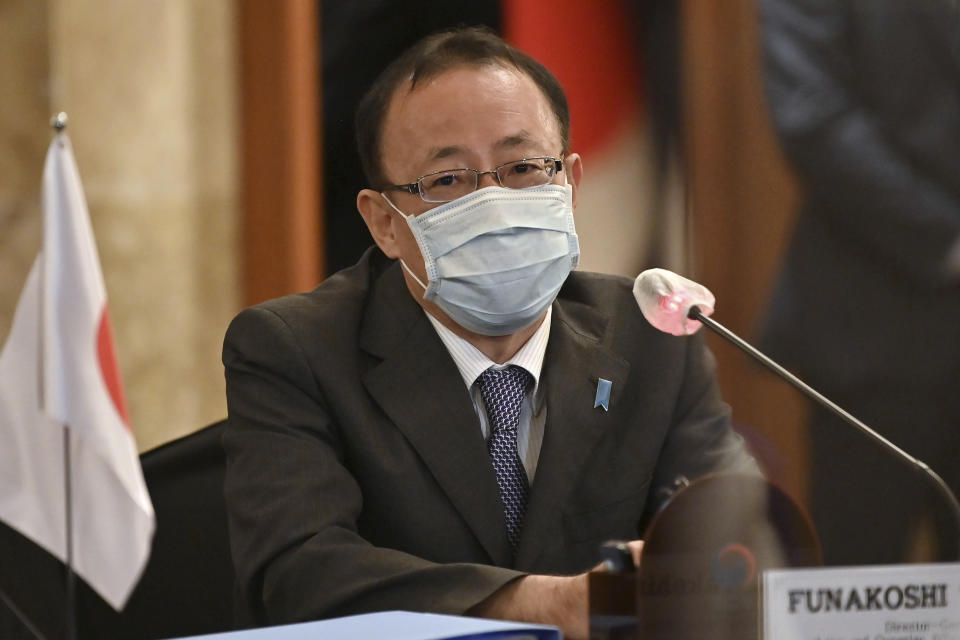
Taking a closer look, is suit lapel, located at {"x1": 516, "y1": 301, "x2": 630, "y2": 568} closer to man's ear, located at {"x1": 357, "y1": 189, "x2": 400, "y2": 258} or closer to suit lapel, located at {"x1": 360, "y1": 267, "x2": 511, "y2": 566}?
suit lapel, located at {"x1": 360, "y1": 267, "x2": 511, "y2": 566}

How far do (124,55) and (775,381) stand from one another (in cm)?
117

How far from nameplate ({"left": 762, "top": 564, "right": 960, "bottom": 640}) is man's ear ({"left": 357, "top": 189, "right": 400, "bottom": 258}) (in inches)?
35.4

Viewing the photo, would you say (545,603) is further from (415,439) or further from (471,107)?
(471,107)

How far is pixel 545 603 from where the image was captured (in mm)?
1026

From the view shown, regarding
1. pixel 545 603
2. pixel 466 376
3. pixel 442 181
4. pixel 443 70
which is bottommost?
pixel 545 603

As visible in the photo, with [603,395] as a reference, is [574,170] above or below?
above

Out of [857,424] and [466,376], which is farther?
[466,376]

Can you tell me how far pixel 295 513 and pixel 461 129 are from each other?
51 cm

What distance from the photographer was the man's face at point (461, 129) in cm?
143

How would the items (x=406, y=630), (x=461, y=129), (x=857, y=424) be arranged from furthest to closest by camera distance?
1. (x=461, y=129)
2. (x=857, y=424)
3. (x=406, y=630)

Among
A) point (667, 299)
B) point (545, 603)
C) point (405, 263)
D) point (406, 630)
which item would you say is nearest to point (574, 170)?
point (405, 263)

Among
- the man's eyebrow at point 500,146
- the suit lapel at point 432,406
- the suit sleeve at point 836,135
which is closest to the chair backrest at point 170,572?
the suit lapel at point 432,406

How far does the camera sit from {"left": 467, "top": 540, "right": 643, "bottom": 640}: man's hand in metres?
0.98

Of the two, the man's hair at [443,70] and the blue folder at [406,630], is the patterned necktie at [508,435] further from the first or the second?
the blue folder at [406,630]
